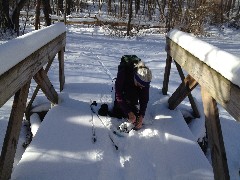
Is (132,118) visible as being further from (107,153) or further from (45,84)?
(45,84)

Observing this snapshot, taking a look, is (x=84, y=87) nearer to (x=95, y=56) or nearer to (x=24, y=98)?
(x=24, y=98)

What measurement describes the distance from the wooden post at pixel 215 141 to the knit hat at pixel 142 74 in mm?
939

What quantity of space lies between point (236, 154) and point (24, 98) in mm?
3487

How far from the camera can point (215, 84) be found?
2656mm

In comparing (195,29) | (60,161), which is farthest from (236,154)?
(195,29)

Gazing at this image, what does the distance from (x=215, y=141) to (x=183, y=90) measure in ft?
5.58

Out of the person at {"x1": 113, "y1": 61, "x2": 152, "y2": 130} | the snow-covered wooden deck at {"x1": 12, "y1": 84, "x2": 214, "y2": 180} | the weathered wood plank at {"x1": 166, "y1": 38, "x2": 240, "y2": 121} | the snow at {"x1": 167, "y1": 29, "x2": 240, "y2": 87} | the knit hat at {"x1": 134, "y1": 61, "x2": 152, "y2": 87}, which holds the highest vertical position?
the snow at {"x1": 167, "y1": 29, "x2": 240, "y2": 87}

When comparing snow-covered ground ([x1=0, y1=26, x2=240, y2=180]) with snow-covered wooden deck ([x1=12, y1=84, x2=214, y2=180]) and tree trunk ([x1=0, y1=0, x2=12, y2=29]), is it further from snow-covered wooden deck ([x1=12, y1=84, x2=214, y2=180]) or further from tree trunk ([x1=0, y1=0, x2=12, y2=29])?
tree trunk ([x1=0, y1=0, x2=12, y2=29])

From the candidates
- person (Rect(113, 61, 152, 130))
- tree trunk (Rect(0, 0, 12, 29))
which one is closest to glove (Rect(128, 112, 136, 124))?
person (Rect(113, 61, 152, 130))

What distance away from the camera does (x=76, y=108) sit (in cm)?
468

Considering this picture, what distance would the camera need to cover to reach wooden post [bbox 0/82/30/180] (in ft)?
8.57

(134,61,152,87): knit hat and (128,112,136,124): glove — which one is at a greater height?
(134,61,152,87): knit hat

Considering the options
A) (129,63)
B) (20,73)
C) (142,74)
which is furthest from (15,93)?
(129,63)

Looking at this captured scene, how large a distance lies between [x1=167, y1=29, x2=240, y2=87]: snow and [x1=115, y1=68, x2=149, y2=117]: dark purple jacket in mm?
834
